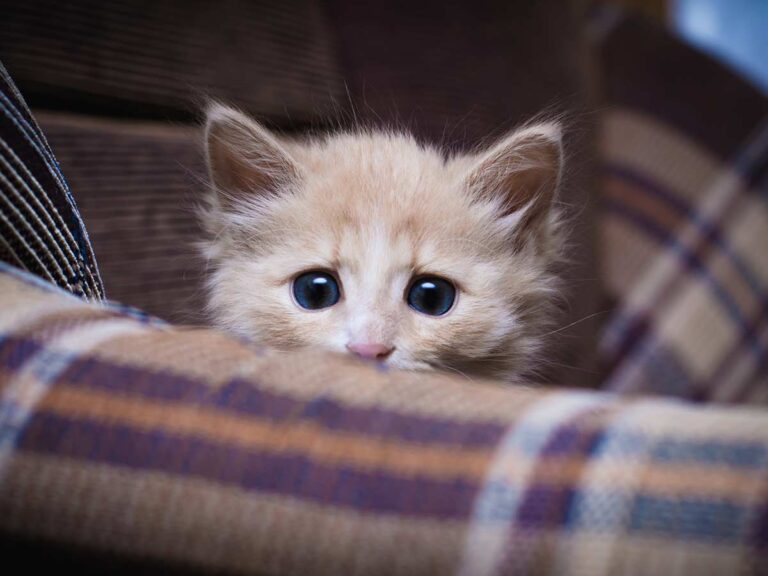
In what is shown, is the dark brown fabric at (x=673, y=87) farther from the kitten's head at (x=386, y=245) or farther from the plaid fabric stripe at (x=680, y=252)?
the kitten's head at (x=386, y=245)

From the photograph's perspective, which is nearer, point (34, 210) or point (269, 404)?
point (269, 404)

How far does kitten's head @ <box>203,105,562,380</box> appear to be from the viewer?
71 cm

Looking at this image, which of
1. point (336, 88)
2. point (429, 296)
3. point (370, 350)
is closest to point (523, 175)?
point (429, 296)

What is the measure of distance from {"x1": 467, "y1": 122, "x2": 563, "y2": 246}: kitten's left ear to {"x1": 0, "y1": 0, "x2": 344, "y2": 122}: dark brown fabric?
366mm

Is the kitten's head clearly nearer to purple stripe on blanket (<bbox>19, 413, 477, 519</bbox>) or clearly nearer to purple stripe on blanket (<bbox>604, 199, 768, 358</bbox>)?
purple stripe on blanket (<bbox>19, 413, 477, 519</bbox>)

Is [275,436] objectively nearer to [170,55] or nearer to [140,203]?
[140,203]

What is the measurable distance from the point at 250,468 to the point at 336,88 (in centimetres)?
104

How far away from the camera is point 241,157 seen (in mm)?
807

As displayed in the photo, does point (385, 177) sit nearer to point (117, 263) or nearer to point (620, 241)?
point (117, 263)

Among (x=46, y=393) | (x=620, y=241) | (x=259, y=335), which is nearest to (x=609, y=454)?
(x=46, y=393)

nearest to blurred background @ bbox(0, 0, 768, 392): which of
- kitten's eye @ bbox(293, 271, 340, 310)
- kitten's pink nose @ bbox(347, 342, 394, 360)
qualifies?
kitten's eye @ bbox(293, 271, 340, 310)

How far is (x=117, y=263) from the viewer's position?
931mm

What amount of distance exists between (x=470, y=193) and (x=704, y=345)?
122 cm

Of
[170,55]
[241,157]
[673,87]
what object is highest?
[673,87]
